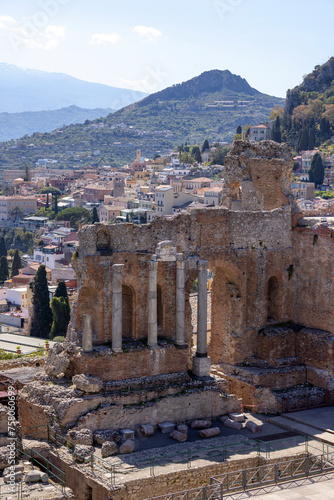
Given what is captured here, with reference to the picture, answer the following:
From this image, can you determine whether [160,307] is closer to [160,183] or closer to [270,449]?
[270,449]

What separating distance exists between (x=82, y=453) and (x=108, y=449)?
735mm

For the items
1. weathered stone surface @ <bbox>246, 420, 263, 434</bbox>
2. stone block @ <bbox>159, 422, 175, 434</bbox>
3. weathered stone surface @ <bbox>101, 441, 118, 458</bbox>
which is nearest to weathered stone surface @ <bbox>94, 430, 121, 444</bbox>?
weathered stone surface @ <bbox>101, 441, 118, 458</bbox>

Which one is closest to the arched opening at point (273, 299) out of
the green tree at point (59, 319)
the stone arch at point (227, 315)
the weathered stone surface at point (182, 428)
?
the stone arch at point (227, 315)

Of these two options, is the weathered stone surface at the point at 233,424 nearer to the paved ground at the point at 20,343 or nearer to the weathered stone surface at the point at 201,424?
the weathered stone surface at the point at 201,424

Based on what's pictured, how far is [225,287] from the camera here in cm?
2941

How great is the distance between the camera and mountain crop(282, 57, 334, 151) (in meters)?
126

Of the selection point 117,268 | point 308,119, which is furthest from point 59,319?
point 308,119

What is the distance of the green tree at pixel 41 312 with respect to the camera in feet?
185

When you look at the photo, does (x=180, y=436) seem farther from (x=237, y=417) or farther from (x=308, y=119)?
(x=308, y=119)

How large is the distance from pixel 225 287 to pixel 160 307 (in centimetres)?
316

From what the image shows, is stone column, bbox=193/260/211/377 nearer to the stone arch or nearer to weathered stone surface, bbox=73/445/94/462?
the stone arch

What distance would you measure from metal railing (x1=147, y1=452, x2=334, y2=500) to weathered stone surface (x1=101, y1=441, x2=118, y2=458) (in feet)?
6.61

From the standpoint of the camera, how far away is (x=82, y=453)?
22.0 meters

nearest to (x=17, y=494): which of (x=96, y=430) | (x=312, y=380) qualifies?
(x=96, y=430)
